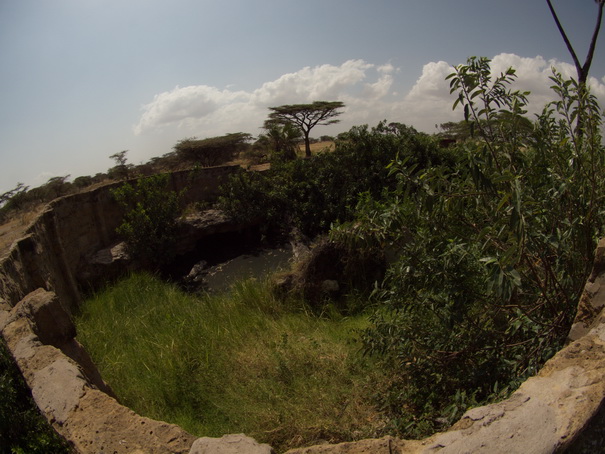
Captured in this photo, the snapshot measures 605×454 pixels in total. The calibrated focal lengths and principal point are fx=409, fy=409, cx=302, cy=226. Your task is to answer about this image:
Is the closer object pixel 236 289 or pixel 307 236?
pixel 236 289

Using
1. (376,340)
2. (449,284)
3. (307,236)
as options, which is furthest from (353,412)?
(307,236)

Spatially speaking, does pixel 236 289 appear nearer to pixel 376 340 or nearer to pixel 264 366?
pixel 264 366

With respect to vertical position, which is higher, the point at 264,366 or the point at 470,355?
the point at 470,355

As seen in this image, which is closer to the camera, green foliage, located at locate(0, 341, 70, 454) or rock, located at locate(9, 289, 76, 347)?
green foliage, located at locate(0, 341, 70, 454)

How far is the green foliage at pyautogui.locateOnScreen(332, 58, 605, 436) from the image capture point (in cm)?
227

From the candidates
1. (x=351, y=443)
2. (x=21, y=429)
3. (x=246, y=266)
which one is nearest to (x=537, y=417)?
(x=351, y=443)

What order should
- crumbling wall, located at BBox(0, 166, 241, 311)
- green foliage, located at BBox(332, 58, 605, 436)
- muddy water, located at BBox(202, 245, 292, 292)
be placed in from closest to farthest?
1. green foliage, located at BBox(332, 58, 605, 436)
2. crumbling wall, located at BBox(0, 166, 241, 311)
3. muddy water, located at BBox(202, 245, 292, 292)

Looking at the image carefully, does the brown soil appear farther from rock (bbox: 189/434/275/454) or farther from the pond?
rock (bbox: 189/434/275/454)

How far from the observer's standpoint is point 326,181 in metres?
10.9

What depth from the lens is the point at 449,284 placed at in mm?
2492

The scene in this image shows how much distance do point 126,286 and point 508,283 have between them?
7165mm

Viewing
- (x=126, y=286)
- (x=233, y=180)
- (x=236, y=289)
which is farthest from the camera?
(x=233, y=180)

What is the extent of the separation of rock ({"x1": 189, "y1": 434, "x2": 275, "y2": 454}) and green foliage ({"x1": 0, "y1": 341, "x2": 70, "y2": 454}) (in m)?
1.10

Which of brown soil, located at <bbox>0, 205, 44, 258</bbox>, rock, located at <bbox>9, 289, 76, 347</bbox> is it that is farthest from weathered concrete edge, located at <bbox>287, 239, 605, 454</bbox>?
brown soil, located at <bbox>0, 205, 44, 258</bbox>
